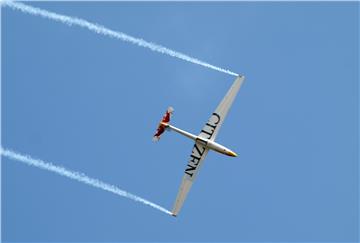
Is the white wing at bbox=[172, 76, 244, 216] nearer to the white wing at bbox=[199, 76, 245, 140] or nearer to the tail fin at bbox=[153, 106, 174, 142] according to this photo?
the white wing at bbox=[199, 76, 245, 140]

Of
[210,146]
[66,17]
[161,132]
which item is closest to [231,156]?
[210,146]

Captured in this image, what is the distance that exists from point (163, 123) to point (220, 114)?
357 cm

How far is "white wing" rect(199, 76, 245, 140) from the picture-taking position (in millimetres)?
48375

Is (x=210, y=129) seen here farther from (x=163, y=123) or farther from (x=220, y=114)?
(x=163, y=123)

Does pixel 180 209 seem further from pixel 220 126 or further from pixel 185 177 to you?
pixel 220 126

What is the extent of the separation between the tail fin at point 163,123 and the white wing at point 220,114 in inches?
88.6

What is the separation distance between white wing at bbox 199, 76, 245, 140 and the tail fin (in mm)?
2251

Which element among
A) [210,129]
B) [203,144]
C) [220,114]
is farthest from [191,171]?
[220,114]

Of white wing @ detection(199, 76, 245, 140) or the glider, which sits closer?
white wing @ detection(199, 76, 245, 140)

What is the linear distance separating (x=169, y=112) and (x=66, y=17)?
12.0 metres

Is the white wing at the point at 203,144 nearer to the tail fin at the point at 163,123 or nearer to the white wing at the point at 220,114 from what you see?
the white wing at the point at 220,114

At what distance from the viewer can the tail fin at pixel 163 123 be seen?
161 feet

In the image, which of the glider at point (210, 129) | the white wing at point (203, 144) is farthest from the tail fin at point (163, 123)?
the white wing at point (203, 144)

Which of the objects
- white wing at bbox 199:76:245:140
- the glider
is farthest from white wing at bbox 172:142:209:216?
white wing at bbox 199:76:245:140
